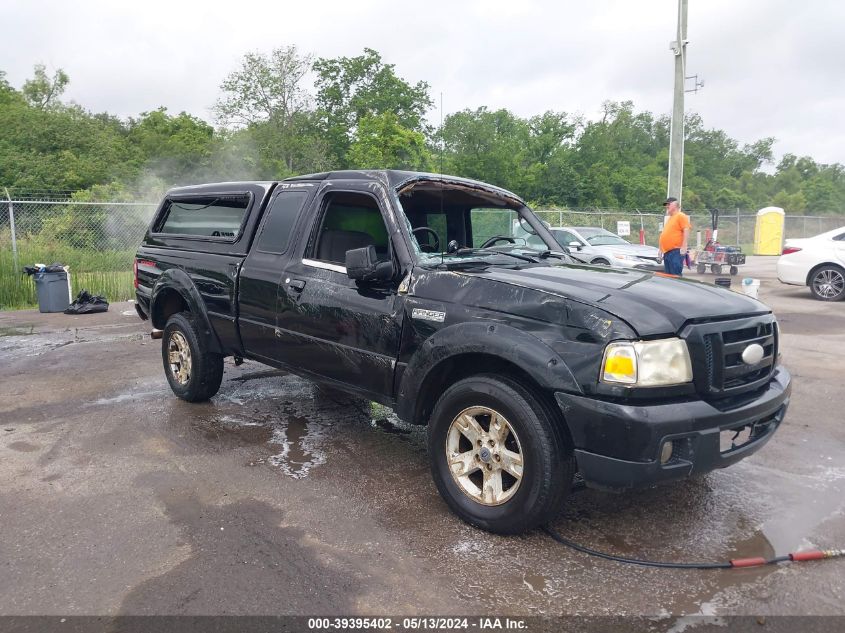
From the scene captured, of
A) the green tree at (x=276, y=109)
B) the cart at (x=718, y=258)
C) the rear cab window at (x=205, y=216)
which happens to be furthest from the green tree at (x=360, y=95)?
the rear cab window at (x=205, y=216)

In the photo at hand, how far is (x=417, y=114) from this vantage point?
48.8 meters

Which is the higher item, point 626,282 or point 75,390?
point 626,282

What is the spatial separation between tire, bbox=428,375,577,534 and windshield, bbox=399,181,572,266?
94cm

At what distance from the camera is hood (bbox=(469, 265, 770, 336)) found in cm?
304

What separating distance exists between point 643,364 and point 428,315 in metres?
1.20

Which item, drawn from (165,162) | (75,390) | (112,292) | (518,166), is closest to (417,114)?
(518,166)

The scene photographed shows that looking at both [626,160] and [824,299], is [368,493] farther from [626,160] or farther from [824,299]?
[626,160]

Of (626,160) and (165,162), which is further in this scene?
(626,160)

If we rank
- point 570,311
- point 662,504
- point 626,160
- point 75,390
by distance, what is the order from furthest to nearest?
point 626,160 < point 75,390 < point 662,504 < point 570,311

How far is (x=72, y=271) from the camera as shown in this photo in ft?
43.6

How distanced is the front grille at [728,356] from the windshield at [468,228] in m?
1.29

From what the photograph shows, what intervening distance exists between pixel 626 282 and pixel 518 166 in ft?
145

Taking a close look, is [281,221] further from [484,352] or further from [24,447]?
[24,447]

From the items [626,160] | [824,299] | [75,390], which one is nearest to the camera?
[75,390]
